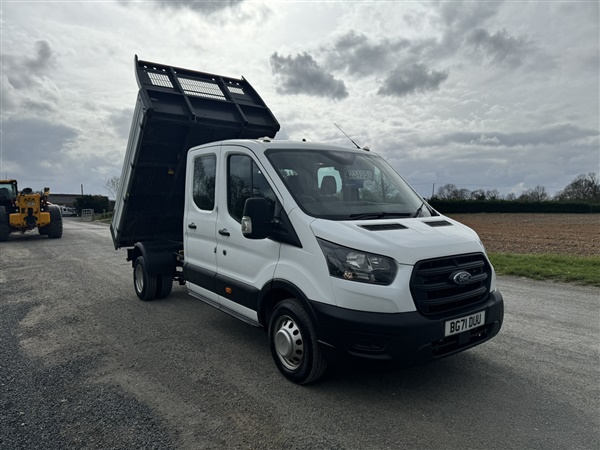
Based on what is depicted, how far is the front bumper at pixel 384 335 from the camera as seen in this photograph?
3.30 metres

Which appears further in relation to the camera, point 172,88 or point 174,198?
point 174,198

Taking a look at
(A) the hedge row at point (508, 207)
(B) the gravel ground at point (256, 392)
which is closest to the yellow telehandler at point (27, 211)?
(B) the gravel ground at point (256, 392)

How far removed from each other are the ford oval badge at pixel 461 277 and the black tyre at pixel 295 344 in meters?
1.23

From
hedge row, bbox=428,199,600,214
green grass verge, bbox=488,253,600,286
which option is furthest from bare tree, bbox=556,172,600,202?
green grass verge, bbox=488,253,600,286

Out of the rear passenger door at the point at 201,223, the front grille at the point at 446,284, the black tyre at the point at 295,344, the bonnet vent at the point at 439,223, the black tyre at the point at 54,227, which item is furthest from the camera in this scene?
the black tyre at the point at 54,227

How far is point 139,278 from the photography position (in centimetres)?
720

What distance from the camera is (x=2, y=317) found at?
20.2 ft

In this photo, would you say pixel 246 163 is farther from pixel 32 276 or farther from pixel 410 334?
pixel 32 276

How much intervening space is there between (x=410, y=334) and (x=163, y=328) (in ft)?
11.5

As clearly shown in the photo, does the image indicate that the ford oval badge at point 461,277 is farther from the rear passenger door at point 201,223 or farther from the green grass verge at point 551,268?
the green grass verge at point 551,268

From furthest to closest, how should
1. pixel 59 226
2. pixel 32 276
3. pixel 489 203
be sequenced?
pixel 489 203, pixel 59 226, pixel 32 276

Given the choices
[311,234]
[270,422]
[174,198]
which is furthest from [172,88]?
[270,422]

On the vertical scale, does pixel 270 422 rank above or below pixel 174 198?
below

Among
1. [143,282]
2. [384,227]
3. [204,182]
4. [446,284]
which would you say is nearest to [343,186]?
[384,227]
